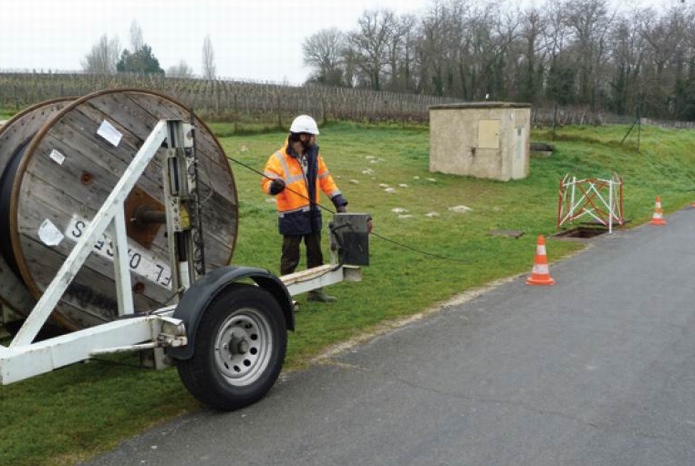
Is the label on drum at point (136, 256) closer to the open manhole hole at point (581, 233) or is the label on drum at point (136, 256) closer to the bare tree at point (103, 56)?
the open manhole hole at point (581, 233)

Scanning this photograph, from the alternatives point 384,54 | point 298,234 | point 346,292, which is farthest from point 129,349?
point 384,54

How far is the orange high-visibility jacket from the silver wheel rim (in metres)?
2.53

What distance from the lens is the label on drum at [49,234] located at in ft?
16.0

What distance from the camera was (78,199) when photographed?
5.18 metres

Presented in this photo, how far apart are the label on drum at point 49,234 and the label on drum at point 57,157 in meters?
0.45

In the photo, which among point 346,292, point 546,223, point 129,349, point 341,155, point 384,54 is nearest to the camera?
point 129,349

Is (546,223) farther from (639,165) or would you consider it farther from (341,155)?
(639,165)

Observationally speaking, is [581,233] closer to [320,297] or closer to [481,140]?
[481,140]

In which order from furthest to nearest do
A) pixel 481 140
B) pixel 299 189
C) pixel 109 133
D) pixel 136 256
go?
1. pixel 481 140
2. pixel 299 189
3. pixel 136 256
4. pixel 109 133

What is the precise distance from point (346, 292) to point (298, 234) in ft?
3.74

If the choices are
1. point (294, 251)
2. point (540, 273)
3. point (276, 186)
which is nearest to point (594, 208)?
point (540, 273)

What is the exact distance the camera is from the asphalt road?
4027 millimetres

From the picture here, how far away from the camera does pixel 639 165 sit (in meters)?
28.5

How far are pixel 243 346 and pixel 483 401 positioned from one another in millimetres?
1766
